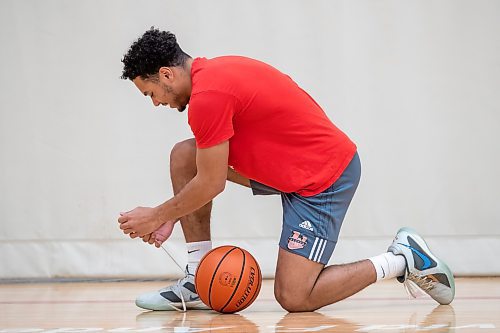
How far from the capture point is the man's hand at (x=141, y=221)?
10.2 feet

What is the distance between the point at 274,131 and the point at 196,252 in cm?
54

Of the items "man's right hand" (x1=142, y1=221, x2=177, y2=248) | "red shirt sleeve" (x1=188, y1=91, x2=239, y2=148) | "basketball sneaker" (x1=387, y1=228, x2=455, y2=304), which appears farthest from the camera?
"basketball sneaker" (x1=387, y1=228, x2=455, y2=304)

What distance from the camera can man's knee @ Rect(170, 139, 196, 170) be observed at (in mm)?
3365

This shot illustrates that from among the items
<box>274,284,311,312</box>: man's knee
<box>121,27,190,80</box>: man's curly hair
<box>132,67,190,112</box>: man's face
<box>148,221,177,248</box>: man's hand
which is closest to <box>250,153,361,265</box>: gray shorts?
<box>274,284,311,312</box>: man's knee

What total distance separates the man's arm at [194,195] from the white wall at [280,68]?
1.83m

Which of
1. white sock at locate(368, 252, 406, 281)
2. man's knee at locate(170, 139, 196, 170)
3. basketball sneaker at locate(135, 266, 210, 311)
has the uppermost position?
man's knee at locate(170, 139, 196, 170)

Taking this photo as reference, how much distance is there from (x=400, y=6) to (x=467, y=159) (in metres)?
0.87

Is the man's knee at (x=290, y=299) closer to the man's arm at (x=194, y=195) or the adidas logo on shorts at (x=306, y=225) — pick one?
the adidas logo on shorts at (x=306, y=225)

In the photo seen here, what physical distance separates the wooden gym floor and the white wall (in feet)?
2.04

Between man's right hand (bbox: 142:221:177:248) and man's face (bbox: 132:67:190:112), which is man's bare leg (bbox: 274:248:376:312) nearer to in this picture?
man's right hand (bbox: 142:221:177:248)

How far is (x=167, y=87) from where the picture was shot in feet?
10.4

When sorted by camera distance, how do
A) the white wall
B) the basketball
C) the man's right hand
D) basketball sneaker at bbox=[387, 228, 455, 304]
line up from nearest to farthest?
Result: 1. the basketball
2. the man's right hand
3. basketball sneaker at bbox=[387, 228, 455, 304]
4. the white wall

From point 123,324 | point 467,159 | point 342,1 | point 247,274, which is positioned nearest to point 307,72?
point 342,1

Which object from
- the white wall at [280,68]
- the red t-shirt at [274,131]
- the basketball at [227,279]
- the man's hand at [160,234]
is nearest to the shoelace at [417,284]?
the red t-shirt at [274,131]
